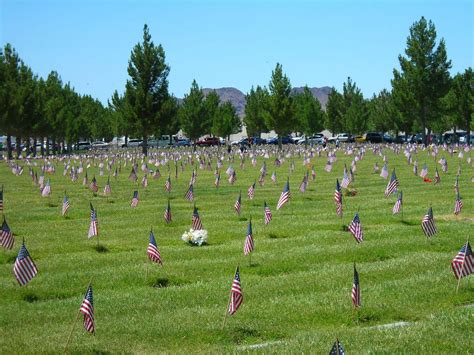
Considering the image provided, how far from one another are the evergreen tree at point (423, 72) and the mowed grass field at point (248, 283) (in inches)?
2098

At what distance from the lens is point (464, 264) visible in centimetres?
1057

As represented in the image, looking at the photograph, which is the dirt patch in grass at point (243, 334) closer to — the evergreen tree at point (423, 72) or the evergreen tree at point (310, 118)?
the evergreen tree at point (423, 72)

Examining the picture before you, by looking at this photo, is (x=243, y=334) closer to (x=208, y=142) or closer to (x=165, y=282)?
(x=165, y=282)

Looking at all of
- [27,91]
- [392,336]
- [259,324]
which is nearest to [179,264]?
[259,324]

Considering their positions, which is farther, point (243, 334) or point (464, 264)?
point (464, 264)

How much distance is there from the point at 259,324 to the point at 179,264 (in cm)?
439

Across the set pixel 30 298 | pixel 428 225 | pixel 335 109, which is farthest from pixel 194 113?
pixel 30 298

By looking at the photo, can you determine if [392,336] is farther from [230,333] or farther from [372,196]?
[372,196]

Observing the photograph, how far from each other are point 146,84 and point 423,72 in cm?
2838

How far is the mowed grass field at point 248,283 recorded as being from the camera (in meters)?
8.84

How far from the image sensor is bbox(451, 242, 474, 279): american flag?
10.6m

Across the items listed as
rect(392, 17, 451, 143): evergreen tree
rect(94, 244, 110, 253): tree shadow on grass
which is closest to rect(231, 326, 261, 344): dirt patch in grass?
rect(94, 244, 110, 253): tree shadow on grass

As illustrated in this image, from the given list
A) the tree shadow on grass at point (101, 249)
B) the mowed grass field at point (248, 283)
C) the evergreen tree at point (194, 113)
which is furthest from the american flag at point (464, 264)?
the evergreen tree at point (194, 113)

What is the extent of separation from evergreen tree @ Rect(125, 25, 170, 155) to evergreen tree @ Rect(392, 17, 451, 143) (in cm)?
2537
